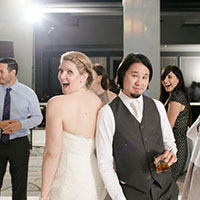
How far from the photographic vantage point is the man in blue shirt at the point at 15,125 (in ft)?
9.73

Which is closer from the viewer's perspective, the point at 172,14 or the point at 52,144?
the point at 52,144

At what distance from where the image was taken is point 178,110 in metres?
3.06

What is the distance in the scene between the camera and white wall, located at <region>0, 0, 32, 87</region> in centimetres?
661

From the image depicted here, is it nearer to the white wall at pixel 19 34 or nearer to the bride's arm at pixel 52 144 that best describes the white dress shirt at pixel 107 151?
the bride's arm at pixel 52 144

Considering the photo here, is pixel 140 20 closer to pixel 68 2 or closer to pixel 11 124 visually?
pixel 68 2

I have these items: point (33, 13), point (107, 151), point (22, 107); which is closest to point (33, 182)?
→ point (22, 107)

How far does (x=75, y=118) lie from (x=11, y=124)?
4.93ft

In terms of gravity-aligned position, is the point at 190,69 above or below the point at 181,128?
above

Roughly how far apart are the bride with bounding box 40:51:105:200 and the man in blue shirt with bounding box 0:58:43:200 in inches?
56.2

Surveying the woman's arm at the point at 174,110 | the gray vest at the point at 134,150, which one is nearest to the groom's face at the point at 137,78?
the gray vest at the point at 134,150

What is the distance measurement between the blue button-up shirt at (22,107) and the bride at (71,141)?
147 cm

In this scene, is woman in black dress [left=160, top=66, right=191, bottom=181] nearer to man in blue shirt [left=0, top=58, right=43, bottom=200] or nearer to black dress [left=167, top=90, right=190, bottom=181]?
black dress [left=167, top=90, right=190, bottom=181]

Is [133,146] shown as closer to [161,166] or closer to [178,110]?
[161,166]

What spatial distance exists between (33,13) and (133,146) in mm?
5903
